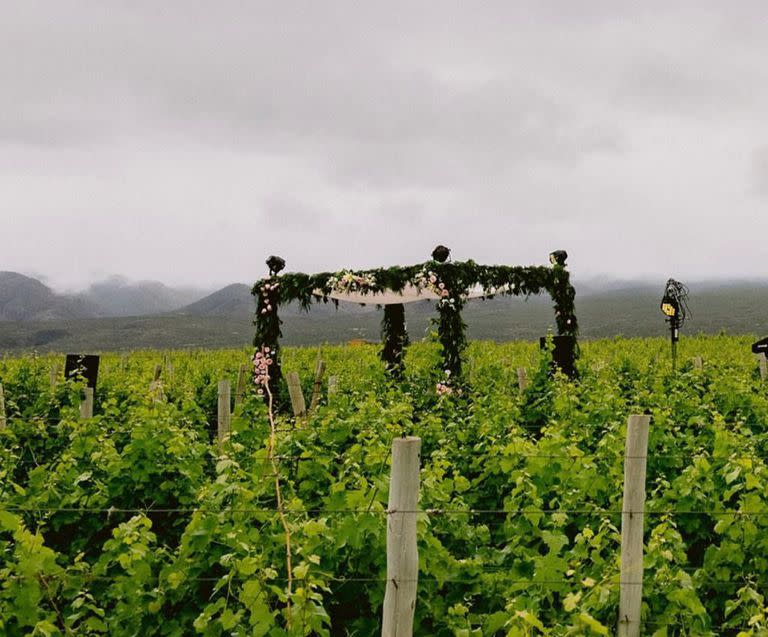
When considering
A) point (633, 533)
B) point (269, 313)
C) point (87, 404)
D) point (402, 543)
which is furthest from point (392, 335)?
point (402, 543)

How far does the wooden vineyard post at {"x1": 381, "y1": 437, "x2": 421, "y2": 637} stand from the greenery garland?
8604mm

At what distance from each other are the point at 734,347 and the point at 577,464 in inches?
1186

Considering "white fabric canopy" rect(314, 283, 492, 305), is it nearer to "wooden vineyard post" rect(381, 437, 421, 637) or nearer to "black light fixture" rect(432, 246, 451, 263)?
"black light fixture" rect(432, 246, 451, 263)

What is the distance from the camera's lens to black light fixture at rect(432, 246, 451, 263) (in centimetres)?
1223

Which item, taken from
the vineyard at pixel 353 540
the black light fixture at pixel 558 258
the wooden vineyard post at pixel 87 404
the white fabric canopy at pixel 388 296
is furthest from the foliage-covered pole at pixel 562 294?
the wooden vineyard post at pixel 87 404

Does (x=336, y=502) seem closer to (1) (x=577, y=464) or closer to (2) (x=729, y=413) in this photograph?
(1) (x=577, y=464)

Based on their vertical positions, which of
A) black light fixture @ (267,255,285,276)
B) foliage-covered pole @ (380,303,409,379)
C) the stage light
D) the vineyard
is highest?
black light fixture @ (267,255,285,276)

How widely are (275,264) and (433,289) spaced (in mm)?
2944

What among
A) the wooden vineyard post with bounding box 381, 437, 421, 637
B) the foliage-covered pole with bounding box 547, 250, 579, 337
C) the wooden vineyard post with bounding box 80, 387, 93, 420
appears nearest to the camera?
the wooden vineyard post with bounding box 381, 437, 421, 637

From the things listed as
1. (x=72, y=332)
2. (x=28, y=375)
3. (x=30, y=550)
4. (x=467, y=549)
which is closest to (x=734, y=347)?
(x=28, y=375)

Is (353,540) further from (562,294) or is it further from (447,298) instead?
(562,294)

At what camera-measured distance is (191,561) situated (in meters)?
3.70

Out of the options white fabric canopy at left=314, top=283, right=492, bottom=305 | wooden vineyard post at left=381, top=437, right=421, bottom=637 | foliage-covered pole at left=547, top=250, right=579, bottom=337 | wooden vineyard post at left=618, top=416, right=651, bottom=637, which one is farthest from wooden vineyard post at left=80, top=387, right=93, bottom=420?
→ foliage-covered pole at left=547, top=250, right=579, bottom=337

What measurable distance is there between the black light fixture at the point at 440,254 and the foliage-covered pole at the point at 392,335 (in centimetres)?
144
